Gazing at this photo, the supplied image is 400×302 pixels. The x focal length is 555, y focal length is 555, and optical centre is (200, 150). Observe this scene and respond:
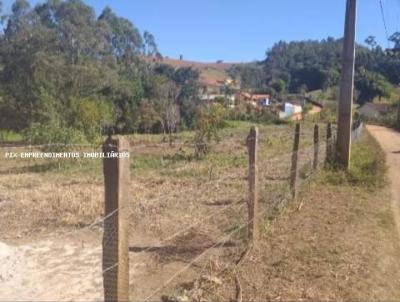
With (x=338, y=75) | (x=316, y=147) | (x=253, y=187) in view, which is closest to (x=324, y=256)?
(x=253, y=187)

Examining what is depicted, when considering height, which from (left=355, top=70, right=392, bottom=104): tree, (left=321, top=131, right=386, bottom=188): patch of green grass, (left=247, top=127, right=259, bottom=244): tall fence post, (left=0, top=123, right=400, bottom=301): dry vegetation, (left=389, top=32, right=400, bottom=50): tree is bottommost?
(left=0, top=123, right=400, bottom=301): dry vegetation

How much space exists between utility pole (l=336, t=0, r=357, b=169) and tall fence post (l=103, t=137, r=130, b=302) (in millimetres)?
10222

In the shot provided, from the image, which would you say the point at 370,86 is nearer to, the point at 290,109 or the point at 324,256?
the point at 290,109

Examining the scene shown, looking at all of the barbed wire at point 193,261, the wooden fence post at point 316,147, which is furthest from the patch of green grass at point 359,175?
the barbed wire at point 193,261

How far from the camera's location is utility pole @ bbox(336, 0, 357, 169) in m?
13.3

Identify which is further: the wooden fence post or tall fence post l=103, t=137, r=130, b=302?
the wooden fence post

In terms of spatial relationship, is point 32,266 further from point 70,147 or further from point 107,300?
point 70,147

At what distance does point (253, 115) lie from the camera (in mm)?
58375

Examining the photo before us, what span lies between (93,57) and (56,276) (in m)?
47.6

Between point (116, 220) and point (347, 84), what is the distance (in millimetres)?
10868

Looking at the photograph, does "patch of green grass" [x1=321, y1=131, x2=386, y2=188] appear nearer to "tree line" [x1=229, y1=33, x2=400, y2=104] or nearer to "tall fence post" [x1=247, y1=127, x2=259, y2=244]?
"tall fence post" [x1=247, y1=127, x2=259, y2=244]

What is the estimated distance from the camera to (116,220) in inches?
139

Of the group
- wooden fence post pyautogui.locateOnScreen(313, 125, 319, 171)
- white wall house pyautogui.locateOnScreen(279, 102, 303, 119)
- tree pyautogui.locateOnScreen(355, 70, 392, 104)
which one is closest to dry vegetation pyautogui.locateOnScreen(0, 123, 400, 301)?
wooden fence post pyautogui.locateOnScreen(313, 125, 319, 171)

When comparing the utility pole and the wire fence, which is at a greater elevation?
the utility pole
